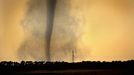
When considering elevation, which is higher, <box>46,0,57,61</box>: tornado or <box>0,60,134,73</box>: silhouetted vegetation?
<box>46,0,57,61</box>: tornado

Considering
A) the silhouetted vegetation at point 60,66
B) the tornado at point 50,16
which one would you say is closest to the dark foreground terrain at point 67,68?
the silhouetted vegetation at point 60,66

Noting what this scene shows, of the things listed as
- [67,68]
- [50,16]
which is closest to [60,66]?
[67,68]

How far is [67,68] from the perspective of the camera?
6.28 ft

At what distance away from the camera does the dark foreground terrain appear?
189 centimetres

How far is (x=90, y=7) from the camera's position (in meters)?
2.26

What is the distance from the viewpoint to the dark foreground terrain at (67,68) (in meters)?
1.89

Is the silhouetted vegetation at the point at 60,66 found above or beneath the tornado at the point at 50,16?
beneath

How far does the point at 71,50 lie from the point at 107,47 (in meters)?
0.31

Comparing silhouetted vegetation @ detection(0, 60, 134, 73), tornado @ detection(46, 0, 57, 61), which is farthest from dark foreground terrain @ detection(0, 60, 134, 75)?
tornado @ detection(46, 0, 57, 61)

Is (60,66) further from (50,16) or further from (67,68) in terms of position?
(50,16)

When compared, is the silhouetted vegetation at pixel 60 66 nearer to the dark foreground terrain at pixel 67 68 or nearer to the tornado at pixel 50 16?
the dark foreground terrain at pixel 67 68

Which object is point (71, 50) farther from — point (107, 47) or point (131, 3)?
point (131, 3)

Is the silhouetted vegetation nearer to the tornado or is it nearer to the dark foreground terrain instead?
the dark foreground terrain

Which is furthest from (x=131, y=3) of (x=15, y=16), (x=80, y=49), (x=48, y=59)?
(x=15, y=16)
